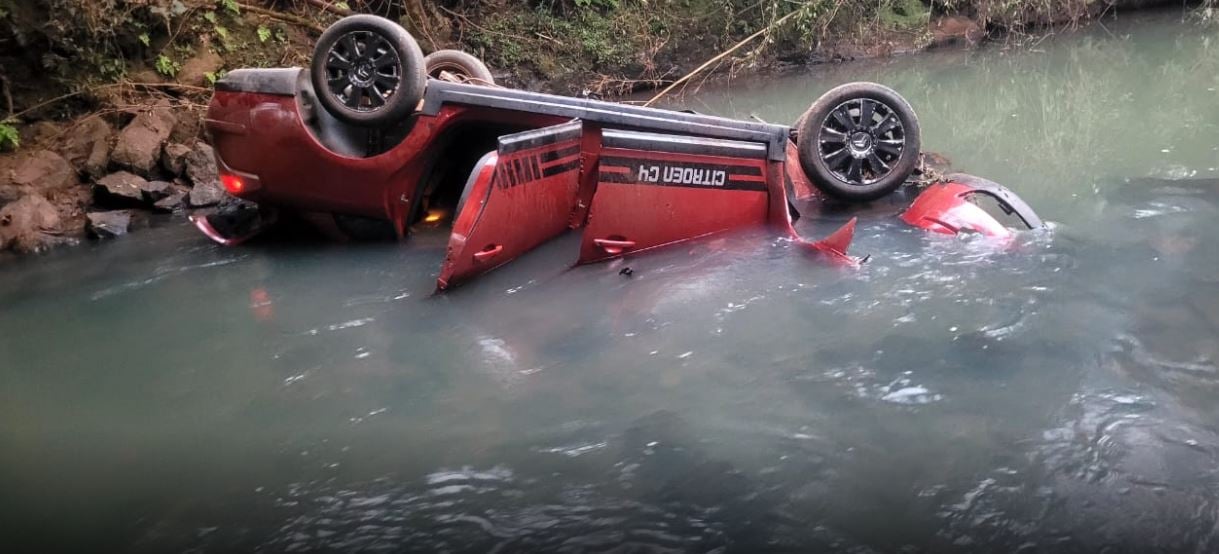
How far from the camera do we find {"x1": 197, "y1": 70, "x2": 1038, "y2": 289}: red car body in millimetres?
5246

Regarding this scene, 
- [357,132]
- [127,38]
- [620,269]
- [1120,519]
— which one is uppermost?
[127,38]

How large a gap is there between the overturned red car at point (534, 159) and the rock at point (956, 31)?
39.7ft

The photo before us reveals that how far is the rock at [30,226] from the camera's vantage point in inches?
285

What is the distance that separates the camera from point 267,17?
35.1 ft

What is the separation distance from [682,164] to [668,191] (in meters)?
0.19

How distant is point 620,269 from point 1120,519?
3.12 metres

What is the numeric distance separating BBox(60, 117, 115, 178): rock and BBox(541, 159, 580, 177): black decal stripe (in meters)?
5.27

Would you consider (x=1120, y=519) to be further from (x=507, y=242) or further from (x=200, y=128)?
(x=200, y=128)

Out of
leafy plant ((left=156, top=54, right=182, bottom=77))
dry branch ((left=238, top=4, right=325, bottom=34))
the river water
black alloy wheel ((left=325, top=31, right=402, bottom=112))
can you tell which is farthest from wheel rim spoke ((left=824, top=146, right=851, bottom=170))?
dry branch ((left=238, top=4, right=325, bottom=34))

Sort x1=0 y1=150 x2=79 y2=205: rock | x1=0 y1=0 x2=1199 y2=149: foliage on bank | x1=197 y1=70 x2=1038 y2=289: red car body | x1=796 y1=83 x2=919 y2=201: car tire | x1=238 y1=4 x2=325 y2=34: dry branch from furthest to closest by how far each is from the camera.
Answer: x1=238 y1=4 x2=325 y2=34: dry branch
x1=0 y1=0 x2=1199 y2=149: foliage on bank
x1=0 y1=150 x2=79 y2=205: rock
x1=796 y1=83 x2=919 y2=201: car tire
x1=197 y1=70 x2=1038 y2=289: red car body

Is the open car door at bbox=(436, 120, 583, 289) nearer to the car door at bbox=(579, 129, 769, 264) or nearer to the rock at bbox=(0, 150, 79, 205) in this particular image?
the car door at bbox=(579, 129, 769, 264)

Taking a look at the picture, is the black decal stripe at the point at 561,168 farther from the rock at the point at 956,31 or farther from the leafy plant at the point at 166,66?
the rock at the point at 956,31

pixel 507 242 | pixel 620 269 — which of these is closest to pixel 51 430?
pixel 507 242

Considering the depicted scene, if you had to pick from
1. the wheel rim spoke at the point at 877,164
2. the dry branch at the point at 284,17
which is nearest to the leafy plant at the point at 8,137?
the dry branch at the point at 284,17
